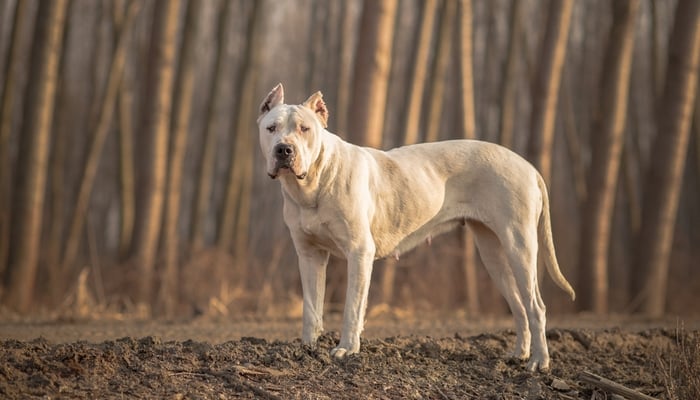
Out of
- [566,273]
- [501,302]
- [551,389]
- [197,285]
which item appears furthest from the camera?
[566,273]

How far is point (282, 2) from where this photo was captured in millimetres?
26812

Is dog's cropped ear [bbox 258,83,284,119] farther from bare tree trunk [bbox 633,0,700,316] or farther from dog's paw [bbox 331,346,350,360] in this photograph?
bare tree trunk [bbox 633,0,700,316]

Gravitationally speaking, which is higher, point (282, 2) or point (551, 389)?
point (282, 2)

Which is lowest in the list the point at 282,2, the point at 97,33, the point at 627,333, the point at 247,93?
the point at 627,333

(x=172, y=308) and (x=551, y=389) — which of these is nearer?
(x=551, y=389)

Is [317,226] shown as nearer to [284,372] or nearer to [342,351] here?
[342,351]

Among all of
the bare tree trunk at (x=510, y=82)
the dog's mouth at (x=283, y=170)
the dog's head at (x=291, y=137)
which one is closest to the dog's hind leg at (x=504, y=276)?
the dog's head at (x=291, y=137)

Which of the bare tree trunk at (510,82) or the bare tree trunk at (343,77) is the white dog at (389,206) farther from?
the bare tree trunk at (343,77)

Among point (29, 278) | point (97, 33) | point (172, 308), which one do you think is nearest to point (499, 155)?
point (172, 308)

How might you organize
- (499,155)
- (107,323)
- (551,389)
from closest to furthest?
(551,389), (499,155), (107,323)

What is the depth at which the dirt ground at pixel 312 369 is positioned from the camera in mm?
5094

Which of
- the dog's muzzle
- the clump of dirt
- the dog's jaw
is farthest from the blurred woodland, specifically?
the dog's muzzle

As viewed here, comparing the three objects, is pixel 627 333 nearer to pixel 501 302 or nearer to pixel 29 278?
pixel 501 302

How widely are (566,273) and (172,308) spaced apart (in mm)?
8195
